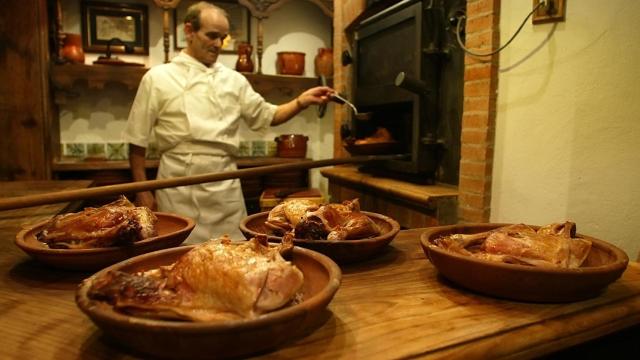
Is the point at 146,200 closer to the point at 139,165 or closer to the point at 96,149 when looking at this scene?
the point at 139,165

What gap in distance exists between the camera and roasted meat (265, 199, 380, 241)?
3.43 ft

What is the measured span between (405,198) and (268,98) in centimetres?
288

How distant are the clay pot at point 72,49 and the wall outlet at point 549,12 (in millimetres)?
3574

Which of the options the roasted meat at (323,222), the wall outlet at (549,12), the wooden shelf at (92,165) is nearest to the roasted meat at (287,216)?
the roasted meat at (323,222)

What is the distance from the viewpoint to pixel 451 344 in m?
0.70

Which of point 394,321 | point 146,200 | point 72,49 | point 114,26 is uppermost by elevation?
point 114,26

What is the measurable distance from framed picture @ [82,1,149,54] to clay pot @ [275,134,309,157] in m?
1.54

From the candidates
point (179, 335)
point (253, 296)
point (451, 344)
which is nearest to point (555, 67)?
point (451, 344)

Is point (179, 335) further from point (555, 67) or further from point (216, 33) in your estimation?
point (216, 33)

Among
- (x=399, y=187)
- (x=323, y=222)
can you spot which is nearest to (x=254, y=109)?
(x=399, y=187)

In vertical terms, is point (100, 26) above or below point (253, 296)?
above

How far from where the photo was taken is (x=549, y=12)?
71.7 inches

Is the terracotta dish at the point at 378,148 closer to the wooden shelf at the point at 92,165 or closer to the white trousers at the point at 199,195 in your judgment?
the white trousers at the point at 199,195

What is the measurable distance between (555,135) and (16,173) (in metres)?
3.77
